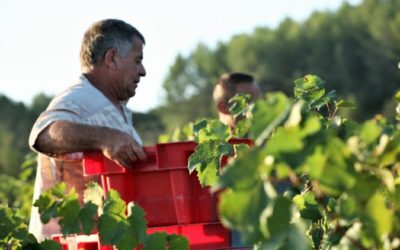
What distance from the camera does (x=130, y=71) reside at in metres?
5.21

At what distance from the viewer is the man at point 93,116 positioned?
4102 millimetres

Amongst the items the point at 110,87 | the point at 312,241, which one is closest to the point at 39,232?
the point at 110,87

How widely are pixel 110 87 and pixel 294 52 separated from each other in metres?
65.2

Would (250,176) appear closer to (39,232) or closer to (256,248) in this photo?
(256,248)

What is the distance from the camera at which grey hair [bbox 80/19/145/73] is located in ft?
17.1

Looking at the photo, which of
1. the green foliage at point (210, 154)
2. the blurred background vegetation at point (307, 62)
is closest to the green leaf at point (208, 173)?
the green foliage at point (210, 154)

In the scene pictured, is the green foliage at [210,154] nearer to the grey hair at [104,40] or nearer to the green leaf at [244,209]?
the green leaf at [244,209]

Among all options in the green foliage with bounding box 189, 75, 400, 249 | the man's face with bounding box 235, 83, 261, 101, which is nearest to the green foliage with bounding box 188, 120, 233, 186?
the green foliage with bounding box 189, 75, 400, 249

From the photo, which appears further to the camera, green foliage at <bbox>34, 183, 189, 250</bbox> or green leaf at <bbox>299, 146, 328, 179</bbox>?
green foliage at <bbox>34, 183, 189, 250</bbox>

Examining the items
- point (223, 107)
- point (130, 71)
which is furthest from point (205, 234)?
point (223, 107)

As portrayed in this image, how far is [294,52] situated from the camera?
7000 centimetres

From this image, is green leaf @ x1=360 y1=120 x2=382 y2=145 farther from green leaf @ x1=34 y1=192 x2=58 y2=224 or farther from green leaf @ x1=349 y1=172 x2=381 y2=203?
green leaf @ x1=34 y1=192 x2=58 y2=224

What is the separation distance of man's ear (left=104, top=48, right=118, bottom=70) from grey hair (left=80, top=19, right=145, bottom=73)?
0.02 metres

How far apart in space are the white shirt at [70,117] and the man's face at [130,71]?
0.15 metres
